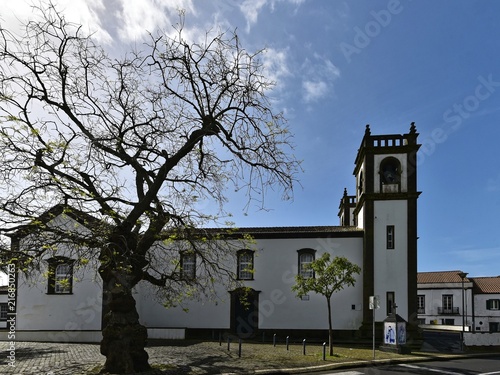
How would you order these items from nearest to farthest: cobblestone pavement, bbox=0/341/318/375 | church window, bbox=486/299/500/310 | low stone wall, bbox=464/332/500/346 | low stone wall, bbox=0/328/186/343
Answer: cobblestone pavement, bbox=0/341/318/375, low stone wall, bbox=464/332/500/346, low stone wall, bbox=0/328/186/343, church window, bbox=486/299/500/310

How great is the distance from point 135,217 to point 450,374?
11077mm

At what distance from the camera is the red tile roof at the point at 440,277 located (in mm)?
47031

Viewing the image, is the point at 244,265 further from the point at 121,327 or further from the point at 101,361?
the point at 121,327

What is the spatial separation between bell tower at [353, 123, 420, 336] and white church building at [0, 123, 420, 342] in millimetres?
54

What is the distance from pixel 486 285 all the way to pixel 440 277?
462 centimetres

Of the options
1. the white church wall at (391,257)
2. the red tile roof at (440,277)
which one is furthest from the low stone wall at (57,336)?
the red tile roof at (440,277)

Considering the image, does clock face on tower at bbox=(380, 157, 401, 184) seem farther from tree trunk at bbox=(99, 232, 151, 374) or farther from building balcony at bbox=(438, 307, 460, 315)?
building balcony at bbox=(438, 307, 460, 315)

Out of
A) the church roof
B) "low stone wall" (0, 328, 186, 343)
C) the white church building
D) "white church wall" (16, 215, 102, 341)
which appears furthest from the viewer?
the church roof

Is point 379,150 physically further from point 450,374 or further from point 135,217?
point 135,217

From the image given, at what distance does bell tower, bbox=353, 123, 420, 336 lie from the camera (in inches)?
941

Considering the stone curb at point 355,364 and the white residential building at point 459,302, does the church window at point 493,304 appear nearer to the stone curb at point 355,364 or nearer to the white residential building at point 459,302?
the white residential building at point 459,302

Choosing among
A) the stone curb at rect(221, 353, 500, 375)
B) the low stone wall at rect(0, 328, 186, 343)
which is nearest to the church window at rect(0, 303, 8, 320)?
the low stone wall at rect(0, 328, 186, 343)

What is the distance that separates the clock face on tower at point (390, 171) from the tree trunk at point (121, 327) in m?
17.1

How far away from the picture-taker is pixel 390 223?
2459 centimetres
